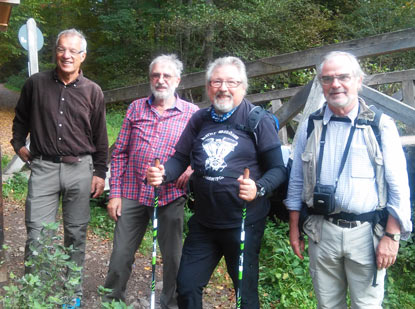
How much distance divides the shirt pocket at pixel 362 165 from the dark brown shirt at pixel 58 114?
2181 mm

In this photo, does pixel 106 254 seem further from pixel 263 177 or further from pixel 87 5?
pixel 87 5

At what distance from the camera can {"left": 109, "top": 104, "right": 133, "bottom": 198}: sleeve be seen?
142 inches

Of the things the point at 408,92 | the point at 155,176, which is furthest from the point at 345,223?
the point at 408,92

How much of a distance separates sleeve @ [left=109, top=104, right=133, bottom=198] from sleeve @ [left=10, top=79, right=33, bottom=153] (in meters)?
0.84

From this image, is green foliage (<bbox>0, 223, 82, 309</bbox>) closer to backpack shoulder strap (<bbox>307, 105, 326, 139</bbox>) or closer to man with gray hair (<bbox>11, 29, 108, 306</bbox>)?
man with gray hair (<bbox>11, 29, 108, 306</bbox>)

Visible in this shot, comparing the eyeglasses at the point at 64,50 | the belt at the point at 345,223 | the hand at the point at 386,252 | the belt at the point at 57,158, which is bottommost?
the hand at the point at 386,252

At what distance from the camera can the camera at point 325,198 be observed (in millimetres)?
2641

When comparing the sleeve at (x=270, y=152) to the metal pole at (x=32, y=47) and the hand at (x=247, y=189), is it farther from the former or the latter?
the metal pole at (x=32, y=47)

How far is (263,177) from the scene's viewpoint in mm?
2826

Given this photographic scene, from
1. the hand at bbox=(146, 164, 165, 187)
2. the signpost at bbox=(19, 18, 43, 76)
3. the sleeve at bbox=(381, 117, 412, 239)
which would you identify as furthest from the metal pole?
the sleeve at bbox=(381, 117, 412, 239)

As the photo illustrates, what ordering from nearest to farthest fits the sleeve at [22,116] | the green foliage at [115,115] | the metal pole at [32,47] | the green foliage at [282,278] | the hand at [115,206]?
the hand at [115,206] → the sleeve at [22,116] → the green foliage at [282,278] → the metal pole at [32,47] → the green foliage at [115,115]

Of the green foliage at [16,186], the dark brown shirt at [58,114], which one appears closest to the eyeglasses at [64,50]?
the dark brown shirt at [58,114]

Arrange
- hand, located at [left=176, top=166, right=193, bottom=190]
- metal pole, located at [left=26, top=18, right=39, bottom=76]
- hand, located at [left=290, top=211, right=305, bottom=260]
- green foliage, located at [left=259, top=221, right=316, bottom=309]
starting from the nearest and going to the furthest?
hand, located at [left=290, top=211, right=305, bottom=260] < hand, located at [left=176, top=166, right=193, bottom=190] < green foliage, located at [left=259, top=221, right=316, bottom=309] < metal pole, located at [left=26, top=18, right=39, bottom=76]

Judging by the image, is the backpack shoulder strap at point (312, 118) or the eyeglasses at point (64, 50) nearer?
the backpack shoulder strap at point (312, 118)
